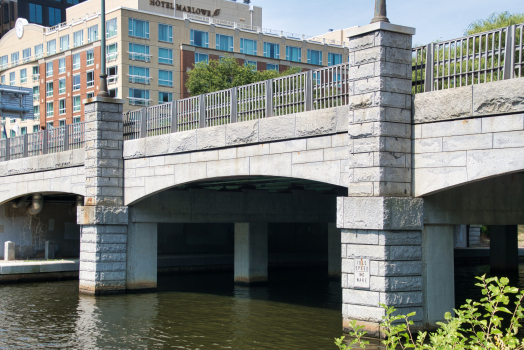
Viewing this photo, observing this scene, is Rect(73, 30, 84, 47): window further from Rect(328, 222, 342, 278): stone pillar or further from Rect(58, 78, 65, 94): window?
Rect(328, 222, 342, 278): stone pillar

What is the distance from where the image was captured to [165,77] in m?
59.2

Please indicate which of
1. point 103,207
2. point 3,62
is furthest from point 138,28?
point 103,207

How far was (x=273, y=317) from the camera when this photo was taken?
705 inches

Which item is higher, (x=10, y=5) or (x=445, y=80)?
(x=10, y=5)

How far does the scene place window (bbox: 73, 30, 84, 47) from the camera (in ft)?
202

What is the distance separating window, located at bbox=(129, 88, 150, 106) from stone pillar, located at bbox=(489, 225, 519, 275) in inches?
1376

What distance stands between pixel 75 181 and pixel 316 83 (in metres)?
11.9

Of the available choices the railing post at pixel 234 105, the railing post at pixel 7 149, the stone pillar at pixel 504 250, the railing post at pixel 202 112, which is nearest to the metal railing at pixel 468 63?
the railing post at pixel 234 105

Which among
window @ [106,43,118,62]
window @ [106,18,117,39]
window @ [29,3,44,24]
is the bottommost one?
window @ [106,43,118,62]

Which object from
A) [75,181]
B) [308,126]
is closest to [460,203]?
[308,126]

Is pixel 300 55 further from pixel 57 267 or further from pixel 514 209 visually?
pixel 514 209

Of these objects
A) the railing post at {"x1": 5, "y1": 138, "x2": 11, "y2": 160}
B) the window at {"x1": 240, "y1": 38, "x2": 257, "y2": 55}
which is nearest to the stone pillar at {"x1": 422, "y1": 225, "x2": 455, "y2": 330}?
the railing post at {"x1": 5, "y1": 138, "x2": 11, "y2": 160}

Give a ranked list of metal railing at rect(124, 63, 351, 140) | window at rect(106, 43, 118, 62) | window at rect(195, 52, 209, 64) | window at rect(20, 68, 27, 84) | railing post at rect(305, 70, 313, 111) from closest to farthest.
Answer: metal railing at rect(124, 63, 351, 140) → railing post at rect(305, 70, 313, 111) → window at rect(106, 43, 118, 62) → window at rect(195, 52, 209, 64) → window at rect(20, 68, 27, 84)

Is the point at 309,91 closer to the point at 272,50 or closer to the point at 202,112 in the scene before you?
the point at 202,112
